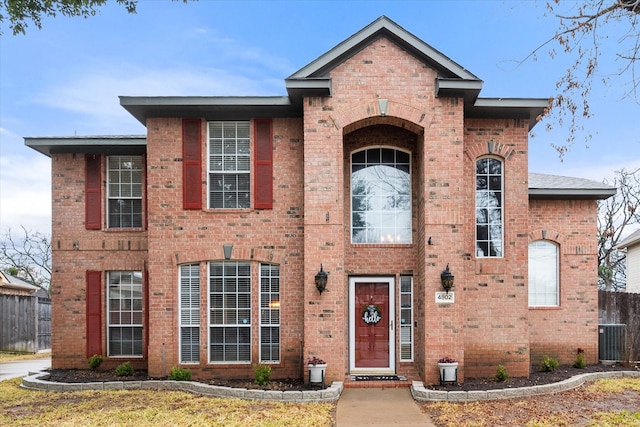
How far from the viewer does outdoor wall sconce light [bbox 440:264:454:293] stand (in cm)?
1000

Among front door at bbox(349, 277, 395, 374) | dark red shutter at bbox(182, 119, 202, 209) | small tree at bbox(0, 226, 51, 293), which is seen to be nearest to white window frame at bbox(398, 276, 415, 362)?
front door at bbox(349, 277, 395, 374)

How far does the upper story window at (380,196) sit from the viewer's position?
11.3m

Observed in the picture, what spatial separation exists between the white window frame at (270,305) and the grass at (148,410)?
1.82 m

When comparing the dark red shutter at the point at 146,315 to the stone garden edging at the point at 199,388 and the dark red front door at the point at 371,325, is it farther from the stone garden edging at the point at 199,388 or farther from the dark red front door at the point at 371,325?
the dark red front door at the point at 371,325

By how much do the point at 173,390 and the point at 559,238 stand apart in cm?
975

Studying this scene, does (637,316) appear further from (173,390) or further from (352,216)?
(173,390)

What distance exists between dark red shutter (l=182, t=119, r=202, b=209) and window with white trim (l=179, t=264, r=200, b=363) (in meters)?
1.43

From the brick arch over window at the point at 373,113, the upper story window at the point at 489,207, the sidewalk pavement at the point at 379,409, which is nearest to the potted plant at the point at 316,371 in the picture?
the sidewalk pavement at the point at 379,409

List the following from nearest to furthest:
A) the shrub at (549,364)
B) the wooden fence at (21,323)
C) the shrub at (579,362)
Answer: the shrub at (549,364)
the shrub at (579,362)
the wooden fence at (21,323)

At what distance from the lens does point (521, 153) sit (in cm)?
1122

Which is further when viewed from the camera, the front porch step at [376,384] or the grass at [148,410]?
the front porch step at [376,384]

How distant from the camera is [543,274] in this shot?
42.4 feet

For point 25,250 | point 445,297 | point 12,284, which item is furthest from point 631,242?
point 25,250

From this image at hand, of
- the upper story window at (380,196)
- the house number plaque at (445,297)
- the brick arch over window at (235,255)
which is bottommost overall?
the house number plaque at (445,297)
